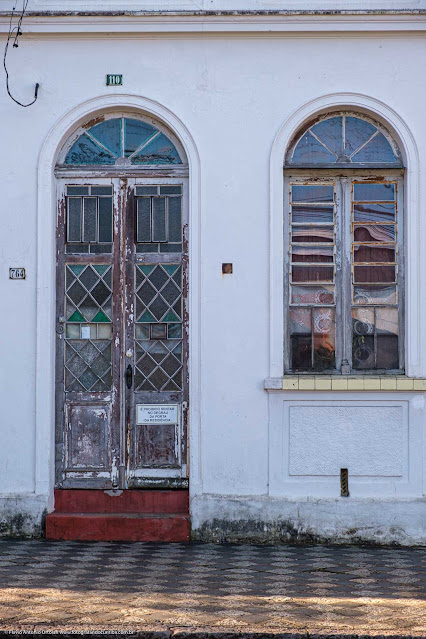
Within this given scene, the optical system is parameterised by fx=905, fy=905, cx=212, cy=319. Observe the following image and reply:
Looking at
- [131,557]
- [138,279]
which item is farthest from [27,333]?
[131,557]

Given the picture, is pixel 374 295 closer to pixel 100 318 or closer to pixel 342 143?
pixel 342 143

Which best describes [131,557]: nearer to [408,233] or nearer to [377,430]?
[377,430]

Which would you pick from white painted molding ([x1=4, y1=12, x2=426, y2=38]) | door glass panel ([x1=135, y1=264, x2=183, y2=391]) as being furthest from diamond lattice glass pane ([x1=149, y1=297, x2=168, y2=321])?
white painted molding ([x1=4, y1=12, x2=426, y2=38])

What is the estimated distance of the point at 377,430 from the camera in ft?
26.7

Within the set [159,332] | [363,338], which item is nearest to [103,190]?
[159,332]

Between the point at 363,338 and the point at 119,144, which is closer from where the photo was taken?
the point at 363,338

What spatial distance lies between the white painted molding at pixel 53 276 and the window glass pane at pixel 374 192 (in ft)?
4.96

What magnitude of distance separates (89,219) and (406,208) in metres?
2.94

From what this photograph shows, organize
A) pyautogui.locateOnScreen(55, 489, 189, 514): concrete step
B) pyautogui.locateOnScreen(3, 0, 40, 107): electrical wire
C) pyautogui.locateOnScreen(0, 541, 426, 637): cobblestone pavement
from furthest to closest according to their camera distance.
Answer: pyautogui.locateOnScreen(55, 489, 189, 514): concrete step → pyautogui.locateOnScreen(3, 0, 40, 107): electrical wire → pyautogui.locateOnScreen(0, 541, 426, 637): cobblestone pavement

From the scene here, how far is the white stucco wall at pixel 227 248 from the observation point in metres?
8.13

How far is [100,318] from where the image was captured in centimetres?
848

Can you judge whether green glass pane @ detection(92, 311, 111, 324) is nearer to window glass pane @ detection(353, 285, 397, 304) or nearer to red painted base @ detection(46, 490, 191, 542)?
red painted base @ detection(46, 490, 191, 542)

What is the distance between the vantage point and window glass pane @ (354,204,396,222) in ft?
27.6

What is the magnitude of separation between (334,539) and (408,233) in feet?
9.26
